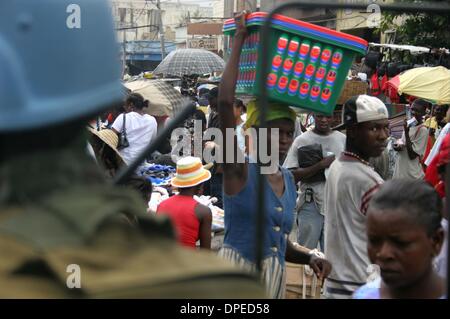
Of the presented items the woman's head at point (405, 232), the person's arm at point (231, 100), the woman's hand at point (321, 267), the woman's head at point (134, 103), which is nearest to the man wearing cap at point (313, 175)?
the woman's hand at point (321, 267)

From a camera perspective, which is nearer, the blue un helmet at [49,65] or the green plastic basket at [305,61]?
the blue un helmet at [49,65]

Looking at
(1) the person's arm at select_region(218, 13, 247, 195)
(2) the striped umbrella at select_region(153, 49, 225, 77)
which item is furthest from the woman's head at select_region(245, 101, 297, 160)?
(2) the striped umbrella at select_region(153, 49, 225, 77)

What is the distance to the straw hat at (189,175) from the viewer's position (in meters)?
5.07

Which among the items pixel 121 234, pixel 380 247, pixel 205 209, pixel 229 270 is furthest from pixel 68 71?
pixel 205 209

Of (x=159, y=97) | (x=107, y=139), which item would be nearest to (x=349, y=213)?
(x=107, y=139)

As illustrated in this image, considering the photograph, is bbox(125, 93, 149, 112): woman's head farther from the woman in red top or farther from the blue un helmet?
the blue un helmet

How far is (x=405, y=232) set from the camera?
2418 millimetres

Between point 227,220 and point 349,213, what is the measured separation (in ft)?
2.11

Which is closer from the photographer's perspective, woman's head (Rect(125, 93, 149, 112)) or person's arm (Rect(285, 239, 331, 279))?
person's arm (Rect(285, 239, 331, 279))

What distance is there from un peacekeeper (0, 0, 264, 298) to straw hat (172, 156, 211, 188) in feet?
12.6

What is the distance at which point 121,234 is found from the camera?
117cm

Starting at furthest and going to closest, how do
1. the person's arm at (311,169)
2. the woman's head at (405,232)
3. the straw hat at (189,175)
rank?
1. the person's arm at (311,169)
2. the straw hat at (189,175)
3. the woman's head at (405,232)

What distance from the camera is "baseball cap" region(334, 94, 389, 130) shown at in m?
3.97

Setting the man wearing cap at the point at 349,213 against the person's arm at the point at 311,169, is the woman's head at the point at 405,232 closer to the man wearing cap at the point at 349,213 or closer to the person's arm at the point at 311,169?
the man wearing cap at the point at 349,213
